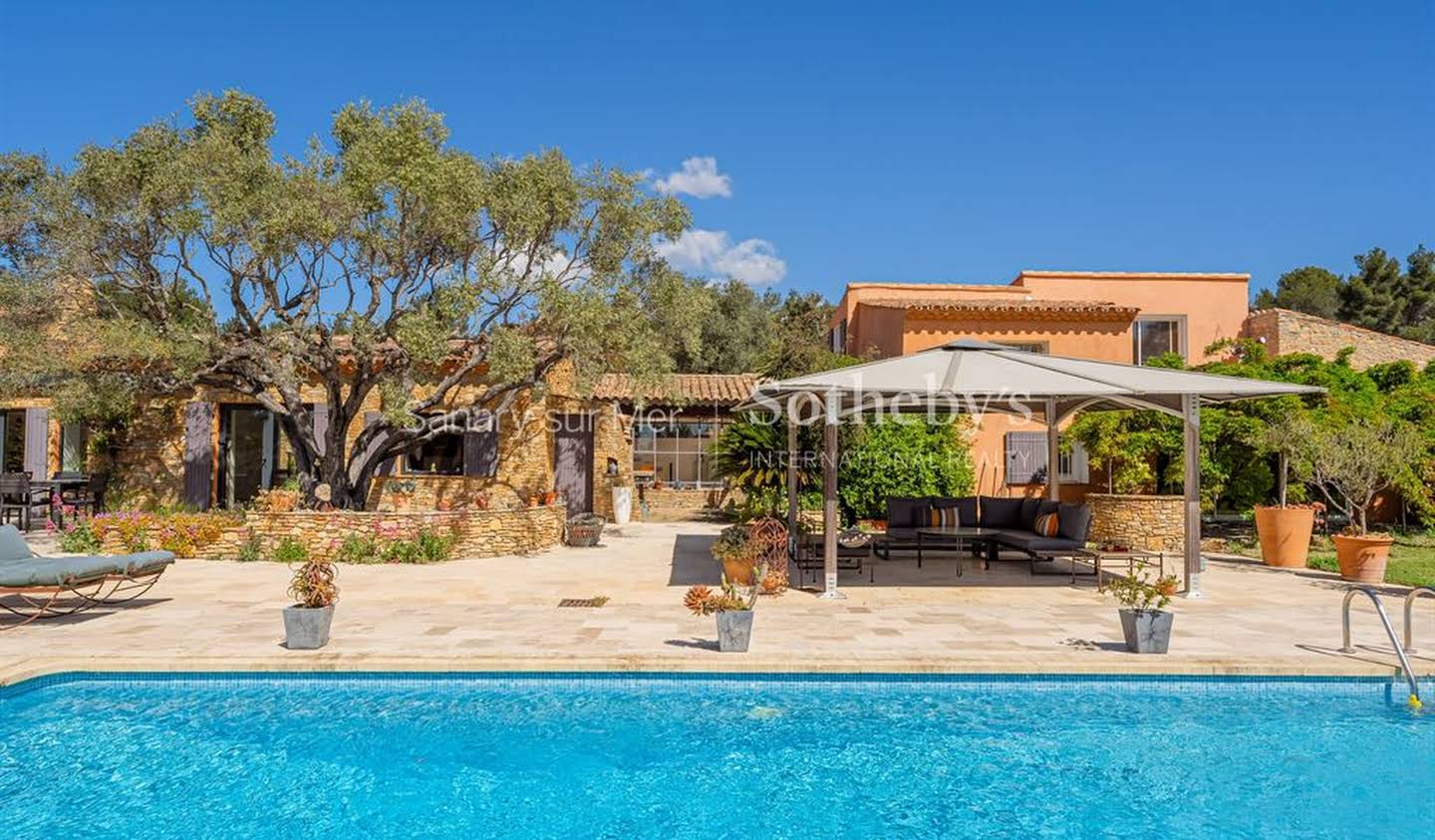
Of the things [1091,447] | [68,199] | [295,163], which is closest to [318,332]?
[295,163]

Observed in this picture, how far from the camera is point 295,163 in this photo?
11.7 m

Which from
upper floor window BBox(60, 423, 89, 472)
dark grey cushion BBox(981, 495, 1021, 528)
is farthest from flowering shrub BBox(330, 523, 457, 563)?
upper floor window BBox(60, 423, 89, 472)

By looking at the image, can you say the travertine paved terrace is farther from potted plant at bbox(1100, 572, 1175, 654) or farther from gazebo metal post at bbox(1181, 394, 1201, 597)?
gazebo metal post at bbox(1181, 394, 1201, 597)

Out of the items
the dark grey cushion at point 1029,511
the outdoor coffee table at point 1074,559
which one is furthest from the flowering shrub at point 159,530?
the dark grey cushion at point 1029,511

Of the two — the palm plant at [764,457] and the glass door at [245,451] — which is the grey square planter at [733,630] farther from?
the glass door at [245,451]

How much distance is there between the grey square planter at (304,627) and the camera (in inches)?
256

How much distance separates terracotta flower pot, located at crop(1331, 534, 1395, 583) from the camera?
1015cm

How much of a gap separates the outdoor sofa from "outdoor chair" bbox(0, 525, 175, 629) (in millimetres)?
8413

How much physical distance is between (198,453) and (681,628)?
41.9 feet

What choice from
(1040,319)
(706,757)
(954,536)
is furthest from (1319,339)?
(706,757)

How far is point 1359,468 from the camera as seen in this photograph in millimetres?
10797

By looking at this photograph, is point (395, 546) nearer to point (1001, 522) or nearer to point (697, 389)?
point (1001, 522)

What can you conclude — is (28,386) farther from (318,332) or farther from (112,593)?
(112,593)

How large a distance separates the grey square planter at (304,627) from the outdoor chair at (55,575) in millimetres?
2648
